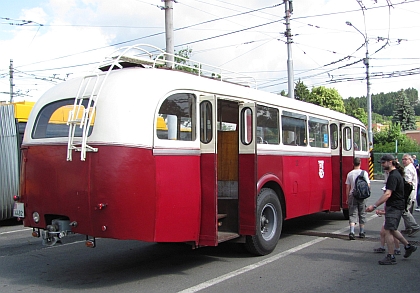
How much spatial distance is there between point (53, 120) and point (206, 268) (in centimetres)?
333

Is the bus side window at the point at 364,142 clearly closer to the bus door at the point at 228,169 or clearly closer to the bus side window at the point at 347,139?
the bus side window at the point at 347,139

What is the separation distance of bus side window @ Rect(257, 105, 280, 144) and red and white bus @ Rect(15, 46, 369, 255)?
0.02 meters

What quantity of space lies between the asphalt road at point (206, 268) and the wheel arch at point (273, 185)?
2.86ft

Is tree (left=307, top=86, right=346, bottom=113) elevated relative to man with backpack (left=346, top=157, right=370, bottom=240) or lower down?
elevated

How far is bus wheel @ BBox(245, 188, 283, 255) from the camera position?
25.5 ft

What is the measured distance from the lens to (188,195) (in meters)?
6.56

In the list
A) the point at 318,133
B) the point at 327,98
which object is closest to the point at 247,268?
the point at 318,133

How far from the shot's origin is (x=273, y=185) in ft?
28.0

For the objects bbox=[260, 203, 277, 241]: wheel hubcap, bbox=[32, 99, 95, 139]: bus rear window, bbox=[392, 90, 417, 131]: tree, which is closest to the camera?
bbox=[32, 99, 95, 139]: bus rear window

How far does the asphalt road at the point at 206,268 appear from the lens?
6293 millimetres

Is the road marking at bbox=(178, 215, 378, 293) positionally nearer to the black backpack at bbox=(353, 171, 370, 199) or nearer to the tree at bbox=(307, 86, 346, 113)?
the black backpack at bbox=(353, 171, 370, 199)

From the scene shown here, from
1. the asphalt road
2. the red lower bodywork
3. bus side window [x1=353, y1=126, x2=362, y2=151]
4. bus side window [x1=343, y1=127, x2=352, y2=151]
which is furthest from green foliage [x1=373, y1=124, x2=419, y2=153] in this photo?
the red lower bodywork

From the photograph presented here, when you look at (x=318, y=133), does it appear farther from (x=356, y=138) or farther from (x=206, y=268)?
(x=206, y=268)

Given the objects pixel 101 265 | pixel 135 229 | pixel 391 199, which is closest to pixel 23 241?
pixel 101 265
